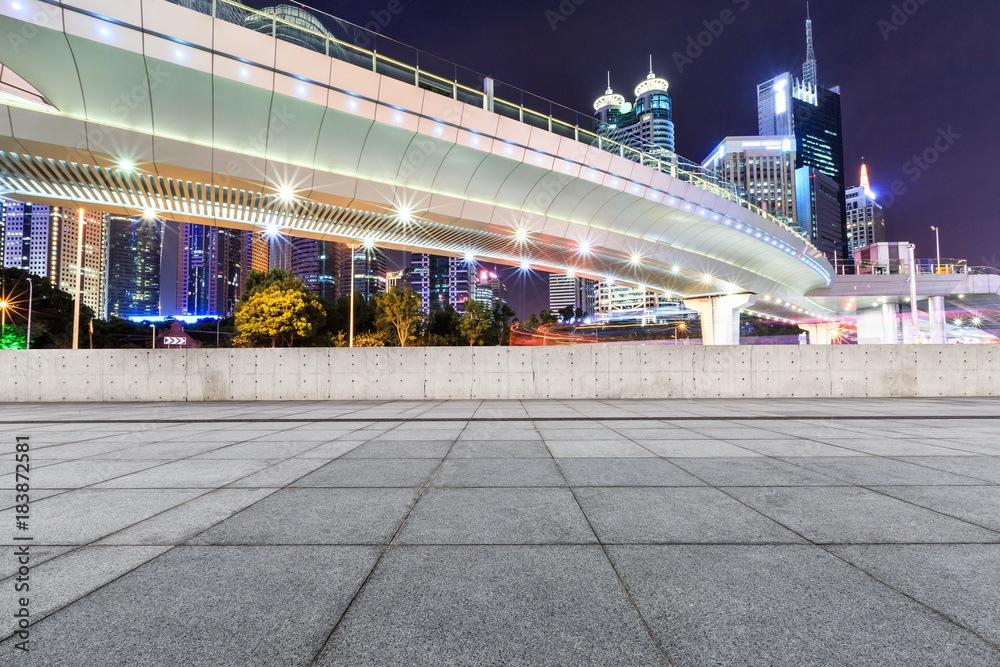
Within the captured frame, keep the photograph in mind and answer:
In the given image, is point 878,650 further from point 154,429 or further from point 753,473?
point 154,429

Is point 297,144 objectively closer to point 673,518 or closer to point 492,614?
point 673,518

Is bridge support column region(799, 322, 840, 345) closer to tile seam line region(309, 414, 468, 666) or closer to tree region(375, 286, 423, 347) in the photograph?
tree region(375, 286, 423, 347)

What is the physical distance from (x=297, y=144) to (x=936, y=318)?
54.9 meters

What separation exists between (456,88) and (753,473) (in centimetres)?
1768

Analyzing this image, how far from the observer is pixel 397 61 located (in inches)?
648

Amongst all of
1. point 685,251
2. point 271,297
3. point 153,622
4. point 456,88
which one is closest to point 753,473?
point 153,622

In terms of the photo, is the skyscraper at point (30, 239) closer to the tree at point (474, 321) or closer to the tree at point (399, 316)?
the tree at point (399, 316)

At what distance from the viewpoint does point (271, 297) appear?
5044cm

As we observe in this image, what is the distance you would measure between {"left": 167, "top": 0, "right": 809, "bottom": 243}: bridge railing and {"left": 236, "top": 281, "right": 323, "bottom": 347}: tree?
40304 mm

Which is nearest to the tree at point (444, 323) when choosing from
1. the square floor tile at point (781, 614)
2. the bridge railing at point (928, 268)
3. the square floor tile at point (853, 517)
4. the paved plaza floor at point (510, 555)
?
the bridge railing at point (928, 268)

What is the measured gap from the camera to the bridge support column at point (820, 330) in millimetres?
71375

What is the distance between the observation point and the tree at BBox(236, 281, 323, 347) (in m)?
50.2

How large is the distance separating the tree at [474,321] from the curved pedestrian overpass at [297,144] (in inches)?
1516

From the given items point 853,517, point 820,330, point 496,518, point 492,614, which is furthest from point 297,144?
point 820,330
